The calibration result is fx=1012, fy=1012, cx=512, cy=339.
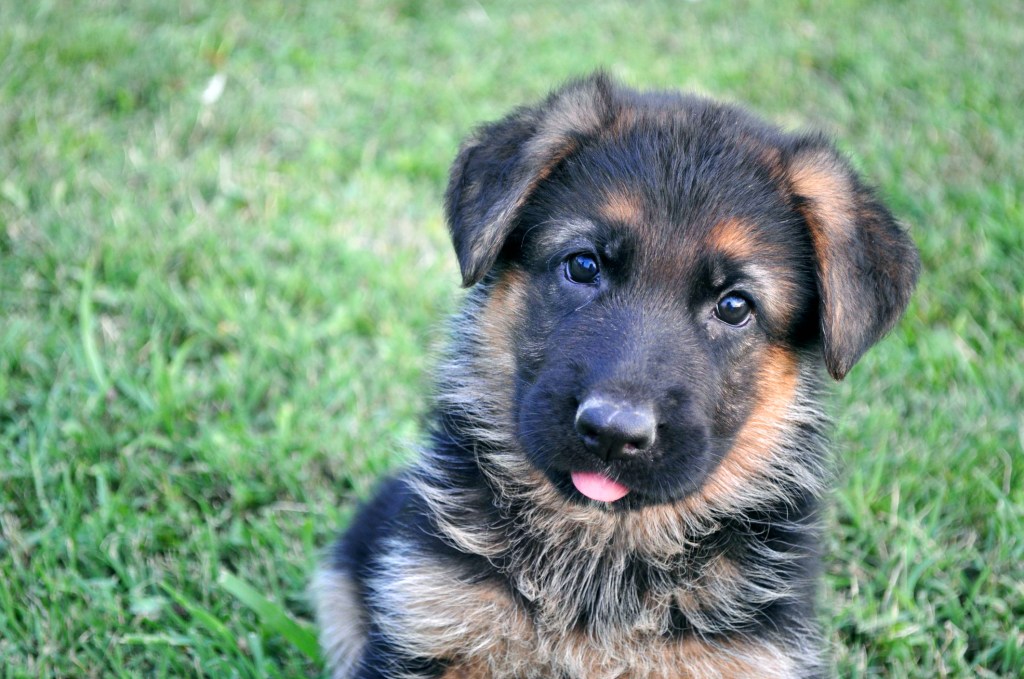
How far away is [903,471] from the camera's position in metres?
4.24

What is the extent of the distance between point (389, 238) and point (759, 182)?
309 centimetres

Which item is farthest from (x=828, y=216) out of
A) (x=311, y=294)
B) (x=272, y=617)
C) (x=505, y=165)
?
(x=311, y=294)

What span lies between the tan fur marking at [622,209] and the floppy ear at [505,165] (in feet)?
0.80

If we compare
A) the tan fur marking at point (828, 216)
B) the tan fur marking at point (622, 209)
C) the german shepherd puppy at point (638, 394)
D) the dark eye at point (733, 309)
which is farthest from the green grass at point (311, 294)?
the tan fur marking at point (828, 216)

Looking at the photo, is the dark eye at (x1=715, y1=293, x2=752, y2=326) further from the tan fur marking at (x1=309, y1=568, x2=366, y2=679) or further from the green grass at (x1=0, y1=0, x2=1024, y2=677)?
the tan fur marking at (x1=309, y1=568, x2=366, y2=679)

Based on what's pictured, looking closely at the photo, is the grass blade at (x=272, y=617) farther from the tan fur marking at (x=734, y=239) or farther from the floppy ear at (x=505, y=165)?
the tan fur marking at (x=734, y=239)

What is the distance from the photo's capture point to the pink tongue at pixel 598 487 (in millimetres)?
2686

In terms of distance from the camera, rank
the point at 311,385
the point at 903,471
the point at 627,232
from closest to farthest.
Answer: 1. the point at 627,232
2. the point at 903,471
3. the point at 311,385

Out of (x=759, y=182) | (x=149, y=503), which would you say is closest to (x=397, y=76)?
(x=149, y=503)

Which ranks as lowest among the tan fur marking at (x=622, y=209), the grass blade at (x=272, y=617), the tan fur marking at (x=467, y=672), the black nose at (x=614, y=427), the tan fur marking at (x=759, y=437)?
the grass blade at (x=272, y=617)

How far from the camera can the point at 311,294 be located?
509cm

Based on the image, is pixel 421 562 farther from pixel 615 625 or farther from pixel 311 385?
pixel 311 385

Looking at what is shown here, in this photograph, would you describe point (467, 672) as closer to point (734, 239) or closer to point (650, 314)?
point (650, 314)

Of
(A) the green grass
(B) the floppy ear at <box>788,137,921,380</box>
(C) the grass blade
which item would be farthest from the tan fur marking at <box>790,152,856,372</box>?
(C) the grass blade
